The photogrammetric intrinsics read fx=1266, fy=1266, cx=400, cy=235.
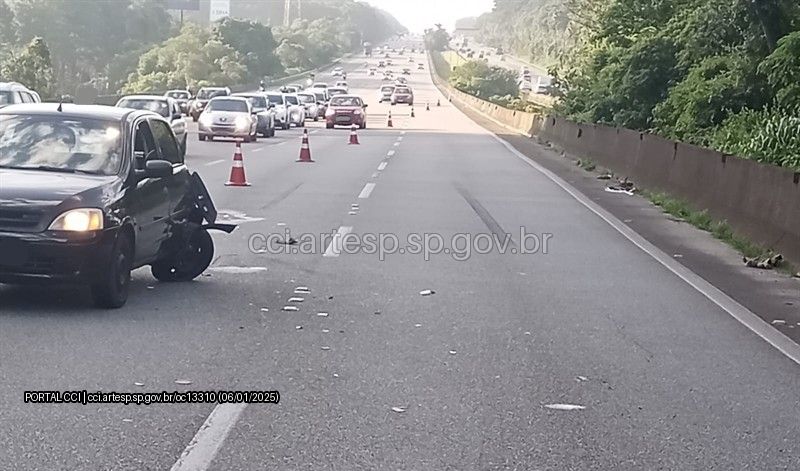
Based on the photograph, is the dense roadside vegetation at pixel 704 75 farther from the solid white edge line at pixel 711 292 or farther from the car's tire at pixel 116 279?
the car's tire at pixel 116 279

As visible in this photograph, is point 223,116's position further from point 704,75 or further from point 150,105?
point 704,75

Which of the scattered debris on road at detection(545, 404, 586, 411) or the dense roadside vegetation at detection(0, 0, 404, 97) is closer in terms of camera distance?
the scattered debris on road at detection(545, 404, 586, 411)

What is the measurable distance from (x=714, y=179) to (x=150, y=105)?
16.2m

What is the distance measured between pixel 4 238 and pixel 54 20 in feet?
341

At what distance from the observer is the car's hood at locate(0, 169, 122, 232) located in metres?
9.02

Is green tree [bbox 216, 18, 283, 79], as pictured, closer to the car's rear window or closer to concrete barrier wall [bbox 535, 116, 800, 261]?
the car's rear window

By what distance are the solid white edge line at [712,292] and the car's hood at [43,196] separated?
5.10 metres

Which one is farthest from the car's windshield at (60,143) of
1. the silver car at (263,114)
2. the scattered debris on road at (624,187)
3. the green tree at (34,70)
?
the green tree at (34,70)

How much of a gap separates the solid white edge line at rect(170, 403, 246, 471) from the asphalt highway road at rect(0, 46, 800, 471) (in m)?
0.02

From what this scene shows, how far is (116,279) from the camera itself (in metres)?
9.52

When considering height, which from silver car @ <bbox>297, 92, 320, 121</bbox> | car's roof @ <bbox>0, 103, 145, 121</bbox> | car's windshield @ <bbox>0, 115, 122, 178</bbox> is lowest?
silver car @ <bbox>297, 92, 320, 121</bbox>

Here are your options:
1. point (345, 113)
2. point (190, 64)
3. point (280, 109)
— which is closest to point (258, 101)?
point (280, 109)

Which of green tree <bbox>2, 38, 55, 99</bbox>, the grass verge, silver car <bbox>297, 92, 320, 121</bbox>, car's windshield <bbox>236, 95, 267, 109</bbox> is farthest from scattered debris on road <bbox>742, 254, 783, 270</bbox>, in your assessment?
silver car <bbox>297, 92, 320, 121</bbox>

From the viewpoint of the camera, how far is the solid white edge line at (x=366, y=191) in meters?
20.7
